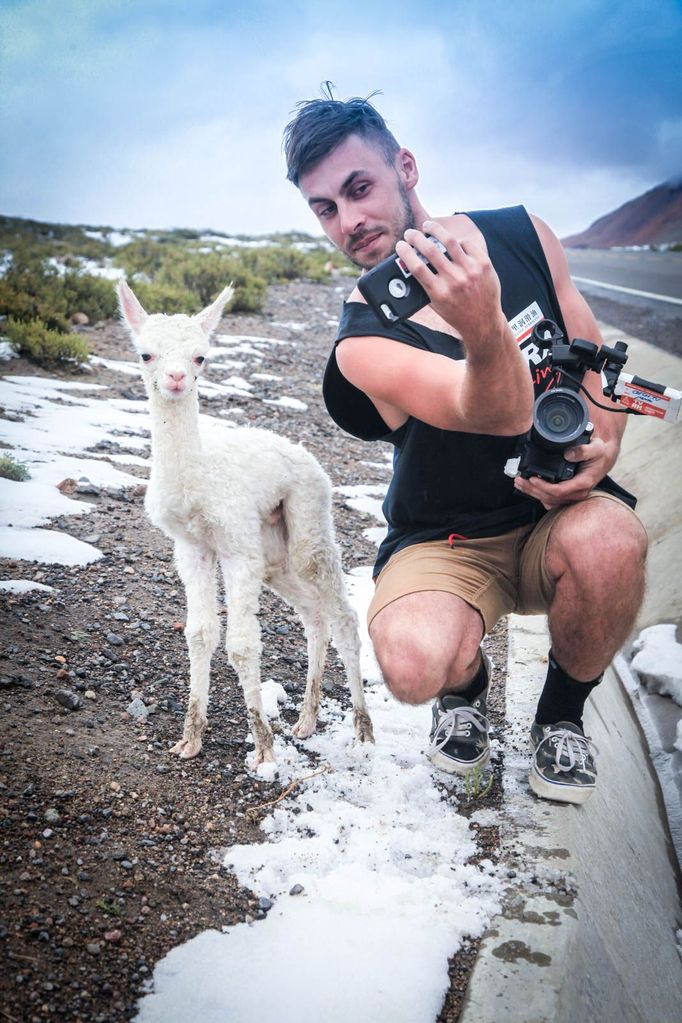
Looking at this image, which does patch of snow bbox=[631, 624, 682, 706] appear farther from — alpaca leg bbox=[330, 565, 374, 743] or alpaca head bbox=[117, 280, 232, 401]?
alpaca head bbox=[117, 280, 232, 401]

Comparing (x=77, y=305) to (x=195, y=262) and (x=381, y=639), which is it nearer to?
(x=195, y=262)

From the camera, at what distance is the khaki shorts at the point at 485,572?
2.85m

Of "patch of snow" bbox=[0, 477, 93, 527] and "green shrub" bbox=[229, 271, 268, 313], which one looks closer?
"patch of snow" bbox=[0, 477, 93, 527]

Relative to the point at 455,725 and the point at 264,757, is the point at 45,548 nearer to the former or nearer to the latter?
the point at 264,757

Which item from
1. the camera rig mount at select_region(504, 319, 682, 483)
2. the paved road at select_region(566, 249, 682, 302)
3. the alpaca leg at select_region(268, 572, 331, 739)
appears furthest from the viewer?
the paved road at select_region(566, 249, 682, 302)

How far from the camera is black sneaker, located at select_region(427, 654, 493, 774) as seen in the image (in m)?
2.90

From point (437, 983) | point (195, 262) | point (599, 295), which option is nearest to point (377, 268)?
point (437, 983)

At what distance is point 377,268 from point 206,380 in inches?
255

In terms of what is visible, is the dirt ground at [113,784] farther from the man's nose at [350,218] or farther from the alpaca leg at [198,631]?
the man's nose at [350,218]

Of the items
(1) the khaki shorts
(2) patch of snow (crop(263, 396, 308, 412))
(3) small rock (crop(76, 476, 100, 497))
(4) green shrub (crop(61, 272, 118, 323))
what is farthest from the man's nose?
(4) green shrub (crop(61, 272, 118, 323))

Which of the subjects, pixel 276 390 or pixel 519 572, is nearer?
pixel 519 572

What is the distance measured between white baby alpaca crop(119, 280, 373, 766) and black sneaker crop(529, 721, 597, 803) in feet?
2.40

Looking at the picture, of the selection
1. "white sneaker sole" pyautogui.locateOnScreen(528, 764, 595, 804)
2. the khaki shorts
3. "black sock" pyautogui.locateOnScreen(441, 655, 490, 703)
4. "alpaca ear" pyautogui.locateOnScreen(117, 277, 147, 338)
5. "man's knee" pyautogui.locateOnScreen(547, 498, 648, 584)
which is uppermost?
"alpaca ear" pyautogui.locateOnScreen(117, 277, 147, 338)

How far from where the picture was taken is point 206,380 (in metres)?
8.12
